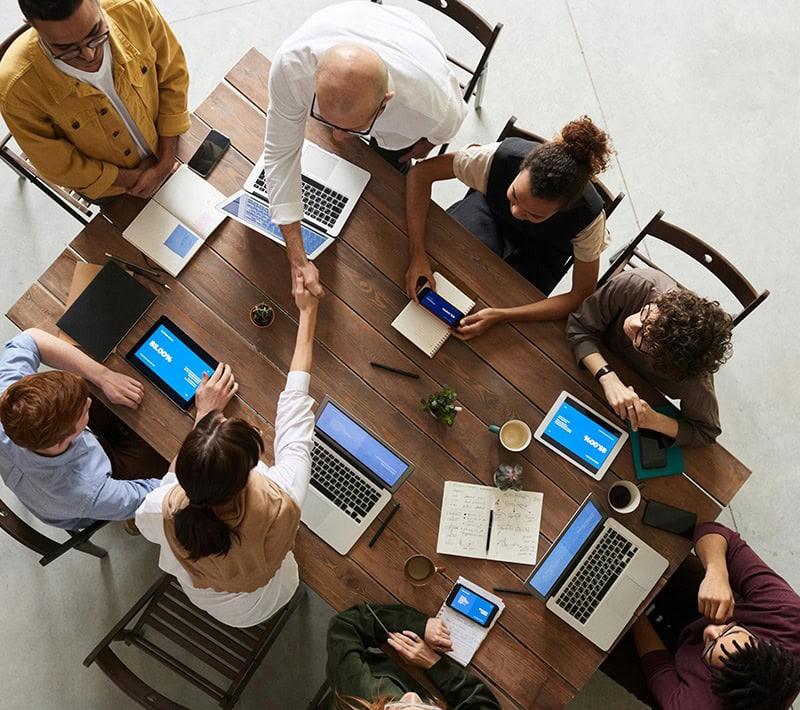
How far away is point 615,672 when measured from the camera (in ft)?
8.01

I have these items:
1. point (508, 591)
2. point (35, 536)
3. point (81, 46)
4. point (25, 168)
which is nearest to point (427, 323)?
point (508, 591)

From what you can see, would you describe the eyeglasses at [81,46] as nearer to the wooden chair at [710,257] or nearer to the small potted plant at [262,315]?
the small potted plant at [262,315]

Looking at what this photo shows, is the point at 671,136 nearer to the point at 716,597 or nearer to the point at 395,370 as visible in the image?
the point at 395,370

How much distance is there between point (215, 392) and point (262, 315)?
11.1 inches

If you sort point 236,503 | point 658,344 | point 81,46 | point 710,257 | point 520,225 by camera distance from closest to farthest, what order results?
point 236,503 < point 81,46 < point 658,344 < point 710,257 < point 520,225

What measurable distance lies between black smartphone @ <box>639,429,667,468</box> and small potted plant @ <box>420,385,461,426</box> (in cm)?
62

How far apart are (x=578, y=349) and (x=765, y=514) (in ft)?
4.95

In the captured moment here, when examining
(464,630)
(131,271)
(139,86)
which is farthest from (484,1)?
(464,630)

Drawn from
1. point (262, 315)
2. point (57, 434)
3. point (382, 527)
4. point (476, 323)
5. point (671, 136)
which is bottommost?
point (57, 434)

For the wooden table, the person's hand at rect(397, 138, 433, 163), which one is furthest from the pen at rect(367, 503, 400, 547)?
the person's hand at rect(397, 138, 433, 163)

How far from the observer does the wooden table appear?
2182mm

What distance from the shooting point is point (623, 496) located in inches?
89.0

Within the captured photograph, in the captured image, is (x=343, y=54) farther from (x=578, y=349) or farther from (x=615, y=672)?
(x=615, y=672)

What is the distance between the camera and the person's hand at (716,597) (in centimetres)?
219
